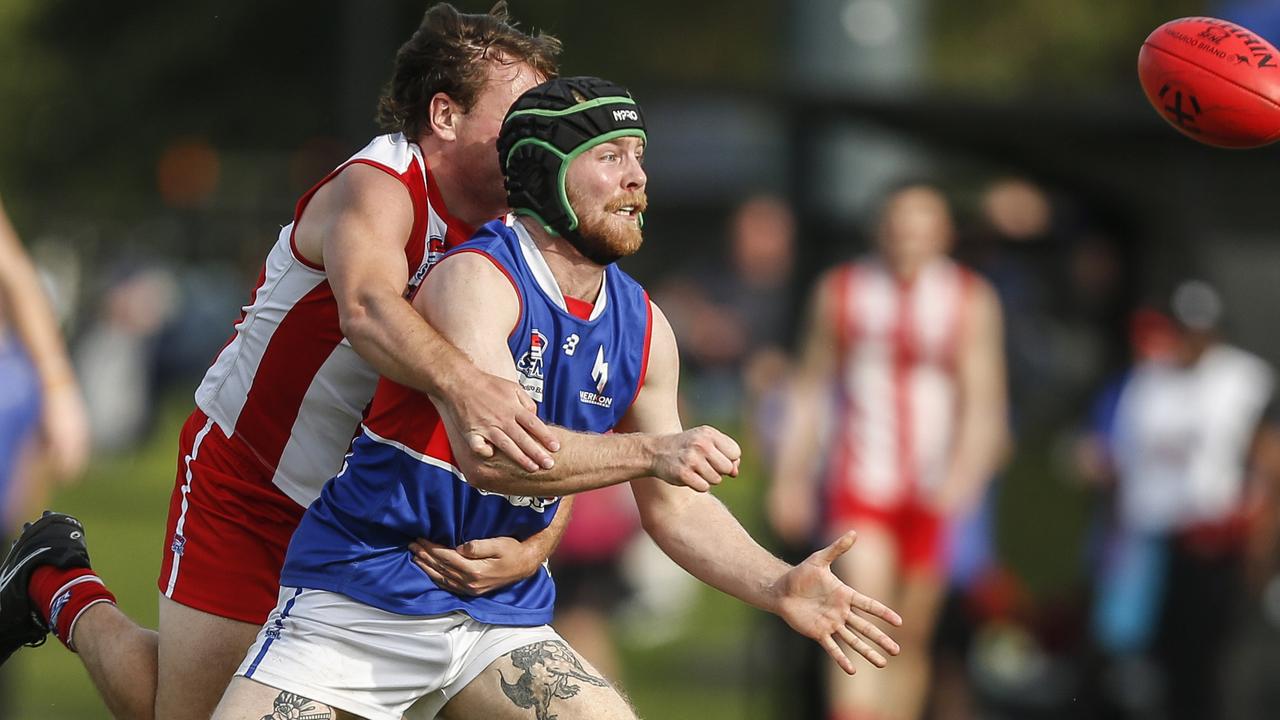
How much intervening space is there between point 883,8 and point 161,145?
16.6 meters

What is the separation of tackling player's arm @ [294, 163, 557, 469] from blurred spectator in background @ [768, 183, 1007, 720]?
514 cm

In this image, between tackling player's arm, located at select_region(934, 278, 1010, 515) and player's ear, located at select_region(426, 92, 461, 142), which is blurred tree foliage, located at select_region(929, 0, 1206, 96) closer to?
tackling player's arm, located at select_region(934, 278, 1010, 515)

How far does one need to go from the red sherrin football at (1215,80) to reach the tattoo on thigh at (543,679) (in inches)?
99.3

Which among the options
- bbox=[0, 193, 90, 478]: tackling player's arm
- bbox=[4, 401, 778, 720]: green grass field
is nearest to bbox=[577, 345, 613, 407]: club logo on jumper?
bbox=[0, 193, 90, 478]: tackling player's arm

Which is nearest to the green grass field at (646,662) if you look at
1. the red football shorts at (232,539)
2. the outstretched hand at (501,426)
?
the red football shorts at (232,539)

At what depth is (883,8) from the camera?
1077 cm

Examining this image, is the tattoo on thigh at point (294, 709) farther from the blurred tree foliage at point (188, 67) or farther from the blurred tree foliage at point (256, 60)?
the blurred tree foliage at point (188, 67)

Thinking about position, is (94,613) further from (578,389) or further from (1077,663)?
(1077,663)

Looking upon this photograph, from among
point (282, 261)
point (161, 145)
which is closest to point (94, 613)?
point (282, 261)

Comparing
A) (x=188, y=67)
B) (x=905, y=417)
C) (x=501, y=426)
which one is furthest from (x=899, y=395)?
(x=188, y=67)

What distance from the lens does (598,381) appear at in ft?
15.5

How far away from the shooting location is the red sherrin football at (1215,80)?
5.58 metres

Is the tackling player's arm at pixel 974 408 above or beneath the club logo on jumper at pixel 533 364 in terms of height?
beneath

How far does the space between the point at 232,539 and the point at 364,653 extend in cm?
78
